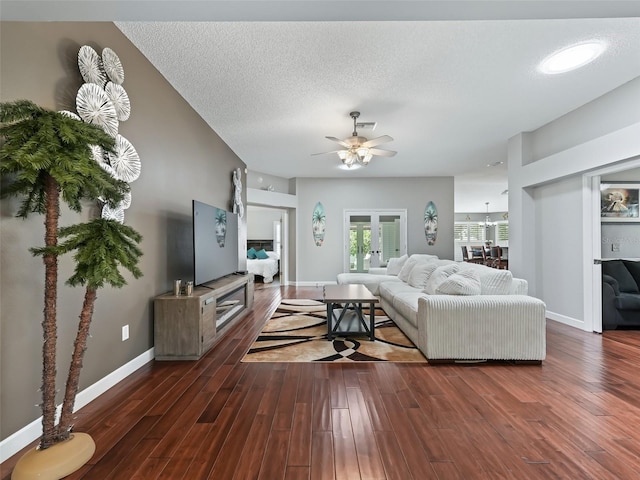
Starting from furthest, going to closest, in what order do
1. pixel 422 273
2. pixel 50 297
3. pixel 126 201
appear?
pixel 422 273, pixel 126 201, pixel 50 297

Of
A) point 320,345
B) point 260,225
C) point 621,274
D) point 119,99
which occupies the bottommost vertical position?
point 320,345

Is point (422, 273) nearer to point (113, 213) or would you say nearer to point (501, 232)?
point (113, 213)

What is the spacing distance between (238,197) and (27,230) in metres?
3.99

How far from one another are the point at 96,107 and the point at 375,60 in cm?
227

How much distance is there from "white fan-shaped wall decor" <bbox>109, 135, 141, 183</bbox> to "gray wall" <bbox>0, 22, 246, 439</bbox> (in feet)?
0.73

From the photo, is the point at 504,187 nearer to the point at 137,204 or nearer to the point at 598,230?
the point at 598,230

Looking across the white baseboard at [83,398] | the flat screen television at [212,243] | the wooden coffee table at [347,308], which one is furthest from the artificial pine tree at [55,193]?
the wooden coffee table at [347,308]

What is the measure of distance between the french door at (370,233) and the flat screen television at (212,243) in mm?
3946

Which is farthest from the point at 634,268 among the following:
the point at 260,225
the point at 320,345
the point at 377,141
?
the point at 260,225

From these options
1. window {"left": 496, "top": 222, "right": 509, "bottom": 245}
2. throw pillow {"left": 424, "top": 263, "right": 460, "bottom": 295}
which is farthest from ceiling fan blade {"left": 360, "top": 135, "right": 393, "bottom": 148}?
window {"left": 496, "top": 222, "right": 509, "bottom": 245}

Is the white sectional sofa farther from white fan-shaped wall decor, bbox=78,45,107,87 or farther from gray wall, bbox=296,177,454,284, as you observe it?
gray wall, bbox=296,177,454,284

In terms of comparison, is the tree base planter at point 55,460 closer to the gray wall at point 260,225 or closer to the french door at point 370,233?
the french door at point 370,233

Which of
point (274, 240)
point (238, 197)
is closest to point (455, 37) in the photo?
point (238, 197)

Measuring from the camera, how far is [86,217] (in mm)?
2164
